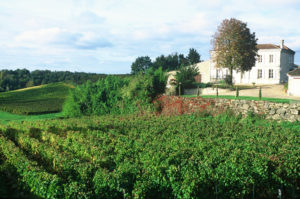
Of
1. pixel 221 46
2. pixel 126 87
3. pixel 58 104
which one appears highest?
pixel 221 46

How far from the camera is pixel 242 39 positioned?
35062 millimetres

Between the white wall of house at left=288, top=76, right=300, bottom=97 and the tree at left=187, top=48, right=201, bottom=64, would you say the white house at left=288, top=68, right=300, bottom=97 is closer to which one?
the white wall of house at left=288, top=76, right=300, bottom=97

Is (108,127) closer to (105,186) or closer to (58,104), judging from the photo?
(105,186)

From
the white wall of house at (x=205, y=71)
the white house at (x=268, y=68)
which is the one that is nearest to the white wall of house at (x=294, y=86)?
the white house at (x=268, y=68)

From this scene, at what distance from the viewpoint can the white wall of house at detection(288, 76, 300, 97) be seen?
26.7 m

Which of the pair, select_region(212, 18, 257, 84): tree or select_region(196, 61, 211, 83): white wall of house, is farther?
select_region(196, 61, 211, 83): white wall of house

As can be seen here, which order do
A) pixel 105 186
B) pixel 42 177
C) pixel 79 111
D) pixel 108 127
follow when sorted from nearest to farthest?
pixel 105 186 → pixel 42 177 → pixel 108 127 → pixel 79 111

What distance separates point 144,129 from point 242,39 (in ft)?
81.4

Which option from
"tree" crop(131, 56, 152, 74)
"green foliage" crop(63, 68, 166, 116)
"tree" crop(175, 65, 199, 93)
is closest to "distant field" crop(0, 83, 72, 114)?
"green foliage" crop(63, 68, 166, 116)

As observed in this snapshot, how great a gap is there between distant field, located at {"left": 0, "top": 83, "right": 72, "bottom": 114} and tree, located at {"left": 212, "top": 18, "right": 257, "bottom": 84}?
79.8 ft

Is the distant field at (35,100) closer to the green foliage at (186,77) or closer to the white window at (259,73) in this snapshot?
the green foliage at (186,77)

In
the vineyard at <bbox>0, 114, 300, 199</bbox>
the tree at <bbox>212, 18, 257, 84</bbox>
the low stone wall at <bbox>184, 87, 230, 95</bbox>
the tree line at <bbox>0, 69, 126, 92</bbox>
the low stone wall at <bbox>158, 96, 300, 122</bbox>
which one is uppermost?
the tree at <bbox>212, 18, 257, 84</bbox>

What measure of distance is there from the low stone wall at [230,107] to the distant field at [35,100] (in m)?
19.1

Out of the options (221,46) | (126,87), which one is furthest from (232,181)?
(221,46)
